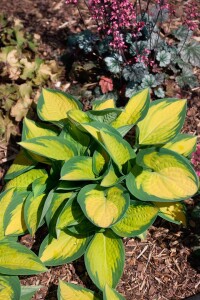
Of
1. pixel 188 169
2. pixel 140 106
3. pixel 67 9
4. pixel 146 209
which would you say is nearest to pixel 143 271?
pixel 146 209

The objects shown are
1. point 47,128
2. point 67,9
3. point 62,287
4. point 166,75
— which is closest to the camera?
point 62,287

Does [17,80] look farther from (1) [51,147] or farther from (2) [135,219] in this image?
(2) [135,219]

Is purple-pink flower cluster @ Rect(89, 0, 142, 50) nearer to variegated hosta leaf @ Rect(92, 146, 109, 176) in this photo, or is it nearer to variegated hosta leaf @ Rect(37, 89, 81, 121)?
variegated hosta leaf @ Rect(37, 89, 81, 121)

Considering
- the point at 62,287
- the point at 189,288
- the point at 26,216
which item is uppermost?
the point at 26,216

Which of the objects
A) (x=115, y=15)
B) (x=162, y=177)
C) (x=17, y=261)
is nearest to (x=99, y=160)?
(x=162, y=177)

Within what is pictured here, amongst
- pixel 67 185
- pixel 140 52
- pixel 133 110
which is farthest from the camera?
pixel 140 52

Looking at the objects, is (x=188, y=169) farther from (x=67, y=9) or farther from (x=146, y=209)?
(x=67, y=9)

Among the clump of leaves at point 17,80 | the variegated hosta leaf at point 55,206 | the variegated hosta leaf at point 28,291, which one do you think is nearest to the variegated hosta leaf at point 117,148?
the variegated hosta leaf at point 55,206
